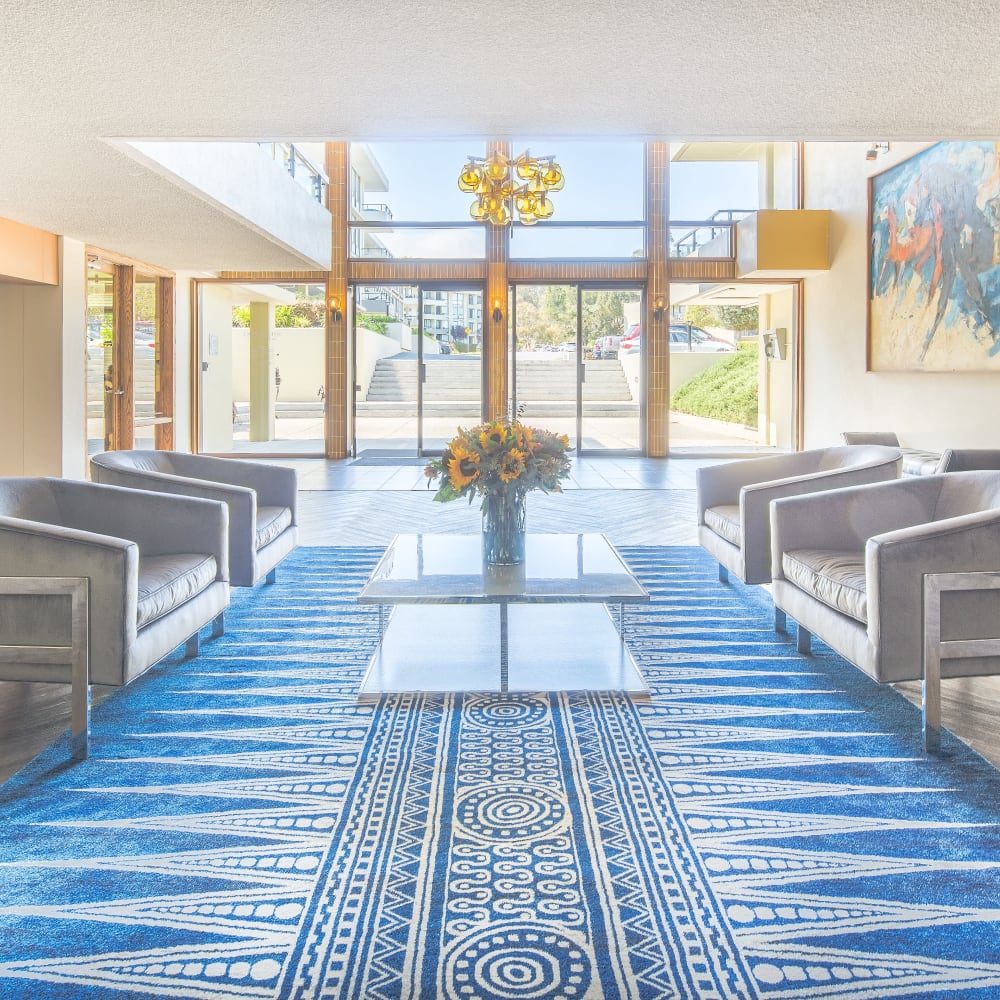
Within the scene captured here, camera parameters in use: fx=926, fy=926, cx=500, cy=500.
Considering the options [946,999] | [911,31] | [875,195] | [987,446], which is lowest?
[946,999]

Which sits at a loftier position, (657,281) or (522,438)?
(657,281)

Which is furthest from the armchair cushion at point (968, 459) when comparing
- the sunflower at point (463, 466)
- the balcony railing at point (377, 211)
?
the balcony railing at point (377, 211)

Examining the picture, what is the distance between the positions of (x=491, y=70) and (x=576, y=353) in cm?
955

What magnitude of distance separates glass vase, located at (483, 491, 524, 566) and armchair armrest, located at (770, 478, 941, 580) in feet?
3.75

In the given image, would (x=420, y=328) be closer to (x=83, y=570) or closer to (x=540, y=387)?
(x=540, y=387)

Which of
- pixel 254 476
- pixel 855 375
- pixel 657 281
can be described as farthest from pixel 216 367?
pixel 855 375

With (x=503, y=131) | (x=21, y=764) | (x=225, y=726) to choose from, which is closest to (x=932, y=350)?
(x=503, y=131)

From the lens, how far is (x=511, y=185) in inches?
348

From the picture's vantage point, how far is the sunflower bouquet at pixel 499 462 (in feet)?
12.9

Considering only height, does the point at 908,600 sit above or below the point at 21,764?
above

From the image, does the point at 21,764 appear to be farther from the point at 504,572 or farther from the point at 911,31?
the point at 911,31

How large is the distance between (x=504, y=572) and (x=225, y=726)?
1.30 meters

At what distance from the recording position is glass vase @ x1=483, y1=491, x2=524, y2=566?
13.3 feet

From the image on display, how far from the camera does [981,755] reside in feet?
9.55
